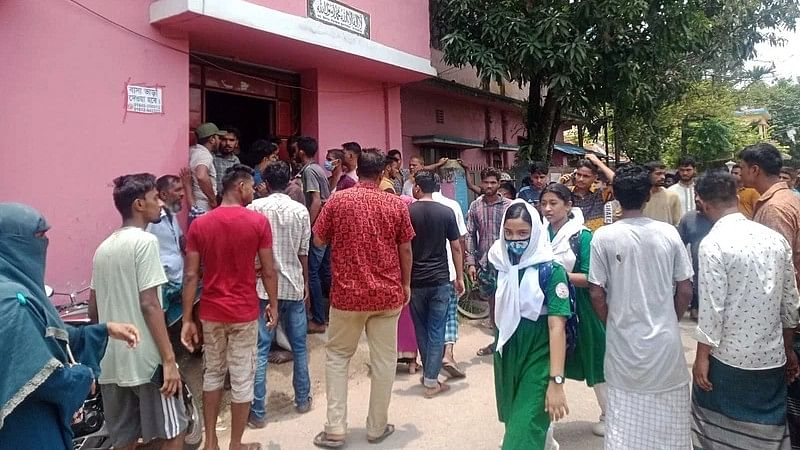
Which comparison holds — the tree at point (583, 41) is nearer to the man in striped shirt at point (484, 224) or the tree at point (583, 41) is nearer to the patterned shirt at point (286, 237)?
the man in striped shirt at point (484, 224)

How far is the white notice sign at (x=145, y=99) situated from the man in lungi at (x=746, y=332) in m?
4.77

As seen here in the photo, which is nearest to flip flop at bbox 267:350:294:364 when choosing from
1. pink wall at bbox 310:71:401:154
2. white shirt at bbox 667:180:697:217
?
pink wall at bbox 310:71:401:154

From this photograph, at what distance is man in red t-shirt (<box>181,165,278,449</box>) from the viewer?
3.53 metres

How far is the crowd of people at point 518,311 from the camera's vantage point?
2670 mm

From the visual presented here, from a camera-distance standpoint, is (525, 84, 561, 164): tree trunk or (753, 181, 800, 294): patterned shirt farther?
(525, 84, 561, 164): tree trunk

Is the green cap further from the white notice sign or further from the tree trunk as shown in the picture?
the tree trunk

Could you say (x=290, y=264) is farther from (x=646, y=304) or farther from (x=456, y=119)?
(x=456, y=119)

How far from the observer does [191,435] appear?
12.1 ft

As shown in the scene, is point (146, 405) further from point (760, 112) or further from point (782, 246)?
point (760, 112)

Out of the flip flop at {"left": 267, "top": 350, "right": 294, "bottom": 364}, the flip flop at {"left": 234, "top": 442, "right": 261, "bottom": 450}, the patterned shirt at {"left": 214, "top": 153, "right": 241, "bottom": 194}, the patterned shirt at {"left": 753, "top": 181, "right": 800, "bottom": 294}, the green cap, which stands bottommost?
the flip flop at {"left": 234, "top": 442, "right": 261, "bottom": 450}

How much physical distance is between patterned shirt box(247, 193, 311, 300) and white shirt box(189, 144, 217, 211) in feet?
4.22

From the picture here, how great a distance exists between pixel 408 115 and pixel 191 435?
8.13 metres

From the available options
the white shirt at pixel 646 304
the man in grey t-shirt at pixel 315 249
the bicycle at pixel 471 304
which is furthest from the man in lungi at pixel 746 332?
the bicycle at pixel 471 304

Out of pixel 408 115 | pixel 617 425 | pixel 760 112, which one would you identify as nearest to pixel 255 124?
pixel 408 115
